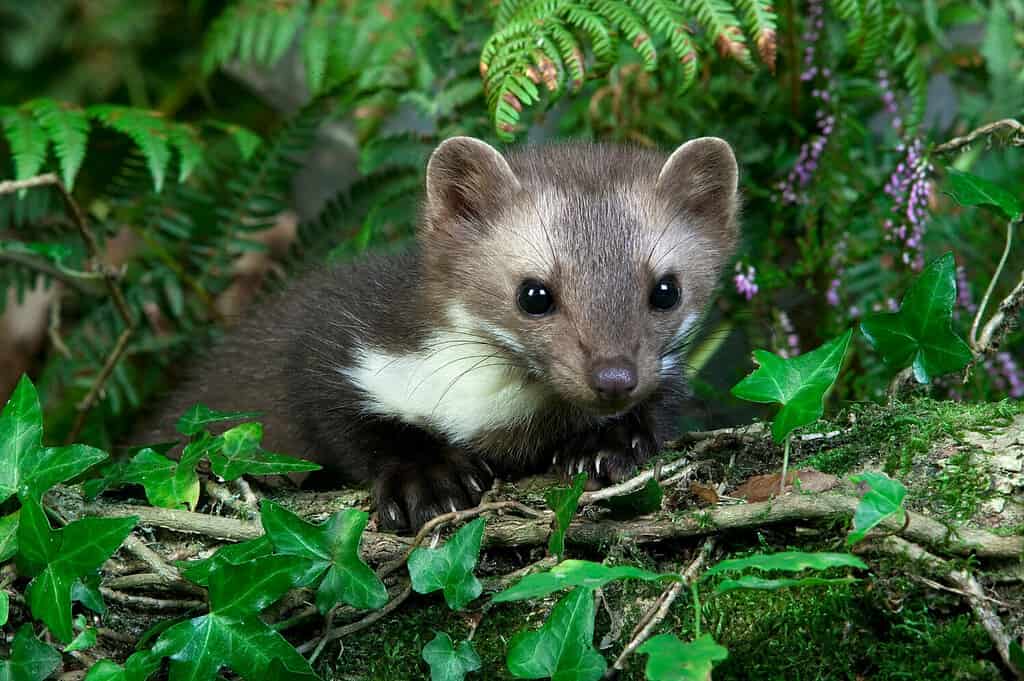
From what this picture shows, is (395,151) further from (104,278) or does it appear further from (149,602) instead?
(149,602)

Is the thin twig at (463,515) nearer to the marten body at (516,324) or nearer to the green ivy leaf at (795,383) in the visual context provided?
the marten body at (516,324)

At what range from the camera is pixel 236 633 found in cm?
240

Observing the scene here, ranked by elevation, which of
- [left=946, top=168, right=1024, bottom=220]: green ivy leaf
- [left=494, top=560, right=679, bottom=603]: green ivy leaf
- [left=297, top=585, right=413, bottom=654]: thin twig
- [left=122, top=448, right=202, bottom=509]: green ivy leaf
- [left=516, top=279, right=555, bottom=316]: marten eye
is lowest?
[left=297, top=585, right=413, bottom=654]: thin twig

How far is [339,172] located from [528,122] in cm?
205

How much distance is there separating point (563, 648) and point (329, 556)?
1.90 feet

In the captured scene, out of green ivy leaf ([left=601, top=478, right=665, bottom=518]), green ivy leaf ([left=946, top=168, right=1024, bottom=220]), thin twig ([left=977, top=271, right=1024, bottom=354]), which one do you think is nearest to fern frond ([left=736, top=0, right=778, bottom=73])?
green ivy leaf ([left=946, top=168, right=1024, bottom=220])

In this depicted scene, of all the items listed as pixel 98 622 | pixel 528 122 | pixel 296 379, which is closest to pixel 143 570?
pixel 98 622

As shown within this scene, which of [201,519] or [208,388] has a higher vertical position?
[201,519]

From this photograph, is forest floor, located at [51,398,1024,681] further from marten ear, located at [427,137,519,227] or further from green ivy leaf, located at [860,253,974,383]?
marten ear, located at [427,137,519,227]

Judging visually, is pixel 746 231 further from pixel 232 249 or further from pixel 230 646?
pixel 230 646

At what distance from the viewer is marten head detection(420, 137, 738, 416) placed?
3.05 meters

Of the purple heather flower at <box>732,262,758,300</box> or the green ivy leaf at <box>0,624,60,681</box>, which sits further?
the purple heather flower at <box>732,262,758,300</box>

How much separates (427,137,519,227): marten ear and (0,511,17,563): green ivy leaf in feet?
5.05

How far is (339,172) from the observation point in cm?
668
